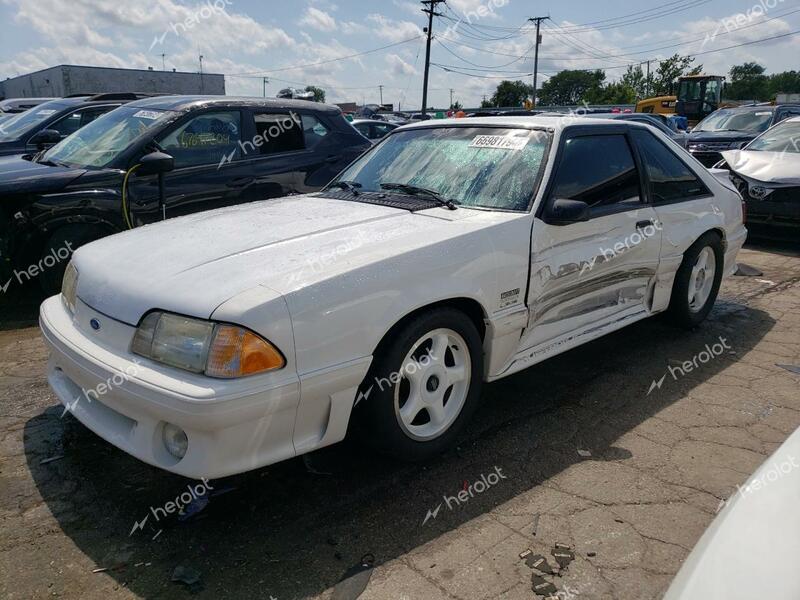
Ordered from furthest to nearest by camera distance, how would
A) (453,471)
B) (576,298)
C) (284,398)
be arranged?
(576,298)
(453,471)
(284,398)

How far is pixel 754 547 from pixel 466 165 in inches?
99.5

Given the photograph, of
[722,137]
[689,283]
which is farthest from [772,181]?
[722,137]

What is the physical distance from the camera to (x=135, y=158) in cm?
528

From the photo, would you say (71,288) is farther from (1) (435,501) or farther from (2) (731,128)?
(2) (731,128)

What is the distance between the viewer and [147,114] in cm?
563

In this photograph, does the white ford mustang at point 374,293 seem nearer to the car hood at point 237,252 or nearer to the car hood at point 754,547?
the car hood at point 237,252

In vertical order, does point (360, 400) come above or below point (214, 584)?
above

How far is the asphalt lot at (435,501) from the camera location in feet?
7.34

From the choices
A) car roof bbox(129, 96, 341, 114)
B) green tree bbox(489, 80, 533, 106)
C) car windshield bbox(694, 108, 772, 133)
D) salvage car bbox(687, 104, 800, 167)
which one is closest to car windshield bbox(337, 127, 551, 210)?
car roof bbox(129, 96, 341, 114)

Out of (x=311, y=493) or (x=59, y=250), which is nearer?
(x=311, y=493)

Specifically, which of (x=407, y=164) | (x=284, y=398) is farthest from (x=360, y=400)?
(x=407, y=164)

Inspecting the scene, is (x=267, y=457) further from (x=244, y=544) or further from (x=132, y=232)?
(x=132, y=232)

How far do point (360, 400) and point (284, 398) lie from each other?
430 millimetres

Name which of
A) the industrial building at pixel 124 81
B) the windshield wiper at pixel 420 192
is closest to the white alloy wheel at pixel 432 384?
the windshield wiper at pixel 420 192
